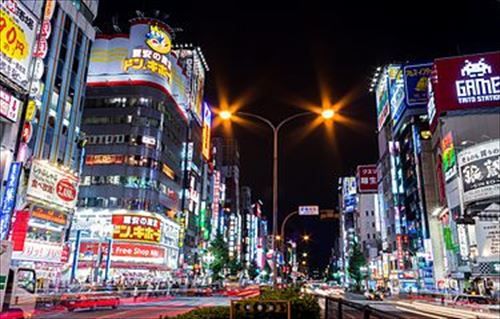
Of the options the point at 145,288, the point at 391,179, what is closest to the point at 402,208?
the point at 391,179

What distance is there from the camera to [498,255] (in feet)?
139

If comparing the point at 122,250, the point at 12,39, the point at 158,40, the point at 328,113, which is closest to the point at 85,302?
the point at 12,39

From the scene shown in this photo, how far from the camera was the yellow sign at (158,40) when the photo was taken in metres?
71.3

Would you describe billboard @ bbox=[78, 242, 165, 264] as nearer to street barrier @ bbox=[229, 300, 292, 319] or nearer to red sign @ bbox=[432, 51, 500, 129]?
red sign @ bbox=[432, 51, 500, 129]

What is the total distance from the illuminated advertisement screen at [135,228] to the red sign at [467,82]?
43.9 meters

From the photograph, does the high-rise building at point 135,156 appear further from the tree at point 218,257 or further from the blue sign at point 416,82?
the blue sign at point 416,82

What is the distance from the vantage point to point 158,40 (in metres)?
71.9

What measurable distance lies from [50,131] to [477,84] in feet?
178

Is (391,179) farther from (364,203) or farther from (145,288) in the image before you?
(145,288)

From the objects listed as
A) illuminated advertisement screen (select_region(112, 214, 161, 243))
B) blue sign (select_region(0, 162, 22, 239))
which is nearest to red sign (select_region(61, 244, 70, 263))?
blue sign (select_region(0, 162, 22, 239))

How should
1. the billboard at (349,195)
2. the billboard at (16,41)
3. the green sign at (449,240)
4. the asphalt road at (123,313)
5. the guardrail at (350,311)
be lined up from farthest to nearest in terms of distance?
the billboard at (349,195)
the green sign at (449,240)
the billboard at (16,41)
the asphalt road at (123,313)
the guardrail at (350,311)

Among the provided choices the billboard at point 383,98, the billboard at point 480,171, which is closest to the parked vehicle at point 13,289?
the billboard at point 480,171

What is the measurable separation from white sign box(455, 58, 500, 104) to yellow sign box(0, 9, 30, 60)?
5193cm

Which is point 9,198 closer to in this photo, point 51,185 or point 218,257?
point 51,185
